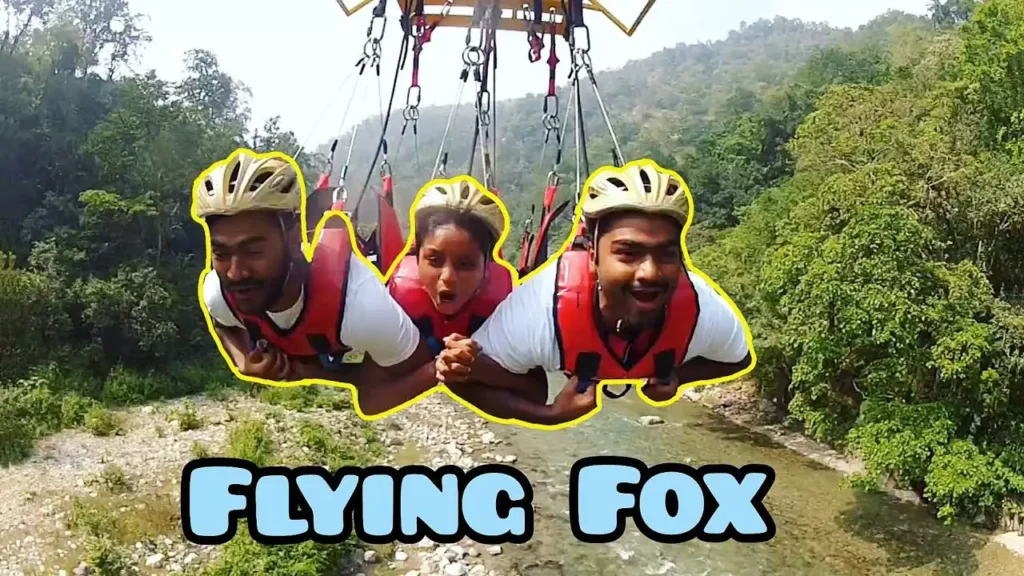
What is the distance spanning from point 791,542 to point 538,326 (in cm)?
688

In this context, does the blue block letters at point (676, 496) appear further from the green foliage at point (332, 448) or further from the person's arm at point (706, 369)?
the green foliage at point (332, 448)

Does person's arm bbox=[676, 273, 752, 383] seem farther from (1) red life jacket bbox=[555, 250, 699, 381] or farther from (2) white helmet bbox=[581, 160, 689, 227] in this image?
(2) white helmet bbox=[581, 160, 689, 227]

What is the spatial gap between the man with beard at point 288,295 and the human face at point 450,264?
0.09 m

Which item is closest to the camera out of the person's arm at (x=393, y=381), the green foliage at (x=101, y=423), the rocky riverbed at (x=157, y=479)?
the person's arm at (x=393, y=381)

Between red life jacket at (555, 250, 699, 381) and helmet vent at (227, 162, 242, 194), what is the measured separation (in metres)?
0.57

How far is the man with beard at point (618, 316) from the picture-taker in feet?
4.81

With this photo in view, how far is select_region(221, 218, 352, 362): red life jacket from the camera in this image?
1501 mm

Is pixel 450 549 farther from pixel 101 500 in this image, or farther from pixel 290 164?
pixel 290 164

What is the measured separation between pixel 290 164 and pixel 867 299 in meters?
6.18

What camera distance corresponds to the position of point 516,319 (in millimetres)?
1590

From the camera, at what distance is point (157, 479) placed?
927 cm

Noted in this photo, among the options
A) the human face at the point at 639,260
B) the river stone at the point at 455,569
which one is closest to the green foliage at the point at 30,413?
the river stone at the point at 455,569

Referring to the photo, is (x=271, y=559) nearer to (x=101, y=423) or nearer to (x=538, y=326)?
(x=101, y=423)

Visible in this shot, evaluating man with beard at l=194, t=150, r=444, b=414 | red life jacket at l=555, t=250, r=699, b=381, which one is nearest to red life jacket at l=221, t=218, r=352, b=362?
man with beard at l=194, t=150, r=444, b=414
